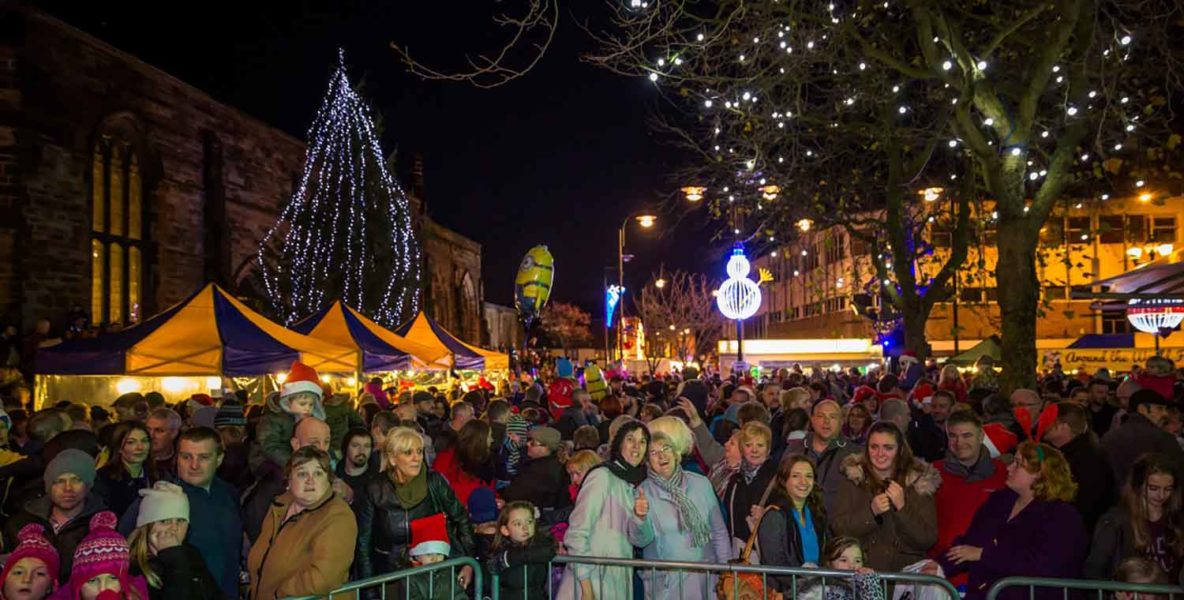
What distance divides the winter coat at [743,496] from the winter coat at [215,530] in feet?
10.2

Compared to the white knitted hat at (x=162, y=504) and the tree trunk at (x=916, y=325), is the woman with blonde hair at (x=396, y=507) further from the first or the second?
the tree trunk at (x=916, y=325)

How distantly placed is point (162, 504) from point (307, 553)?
30.2 inches

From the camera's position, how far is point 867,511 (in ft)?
18.8

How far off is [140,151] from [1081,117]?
1841 cm

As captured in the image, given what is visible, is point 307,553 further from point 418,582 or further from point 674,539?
point 674,539

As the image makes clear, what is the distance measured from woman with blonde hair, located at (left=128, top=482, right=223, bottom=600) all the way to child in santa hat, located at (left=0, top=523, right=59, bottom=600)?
359mm

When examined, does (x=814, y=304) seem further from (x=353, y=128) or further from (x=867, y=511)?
(x=867, y=511)

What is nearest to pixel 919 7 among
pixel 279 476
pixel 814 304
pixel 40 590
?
pixel 279 476

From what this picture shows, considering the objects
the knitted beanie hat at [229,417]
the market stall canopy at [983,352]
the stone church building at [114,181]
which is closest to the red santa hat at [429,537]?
the knitted beanie hat at [229,417]

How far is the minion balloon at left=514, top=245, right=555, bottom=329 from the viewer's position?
2528 cm

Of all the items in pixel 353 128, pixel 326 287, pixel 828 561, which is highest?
pixel 353 128

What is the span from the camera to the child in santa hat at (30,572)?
4.41m

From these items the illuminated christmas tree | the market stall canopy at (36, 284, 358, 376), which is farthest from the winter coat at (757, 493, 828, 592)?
the illuminated christmas tree

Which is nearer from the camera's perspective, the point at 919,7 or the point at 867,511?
the point at 867,511
